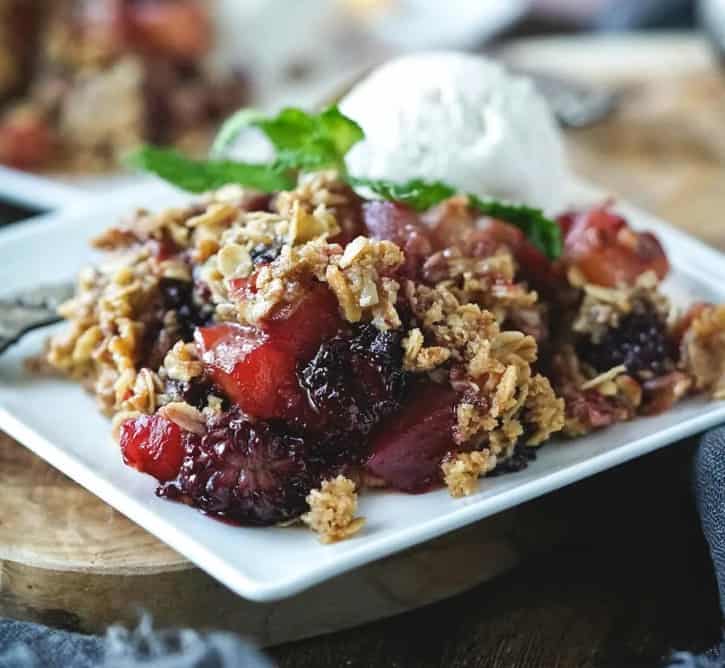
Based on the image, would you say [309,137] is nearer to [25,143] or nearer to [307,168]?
[307,168]

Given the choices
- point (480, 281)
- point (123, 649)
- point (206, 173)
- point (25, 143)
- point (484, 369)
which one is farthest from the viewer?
point (25, 143)

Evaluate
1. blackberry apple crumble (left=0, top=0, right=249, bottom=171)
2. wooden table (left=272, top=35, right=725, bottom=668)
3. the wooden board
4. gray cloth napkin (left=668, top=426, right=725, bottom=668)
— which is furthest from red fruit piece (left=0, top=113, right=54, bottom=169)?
gray cloth napkin (left=668, top=426, right=725, bottom=668)

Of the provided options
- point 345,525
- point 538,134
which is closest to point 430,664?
point 345,525

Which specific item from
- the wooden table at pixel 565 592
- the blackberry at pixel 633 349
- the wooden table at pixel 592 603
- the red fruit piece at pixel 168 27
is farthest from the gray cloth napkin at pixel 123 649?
the red fruit piece at pixel 168 27

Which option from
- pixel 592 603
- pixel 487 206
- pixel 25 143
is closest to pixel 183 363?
pixel 487 206

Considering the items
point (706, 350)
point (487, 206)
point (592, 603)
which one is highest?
point (487, 206)

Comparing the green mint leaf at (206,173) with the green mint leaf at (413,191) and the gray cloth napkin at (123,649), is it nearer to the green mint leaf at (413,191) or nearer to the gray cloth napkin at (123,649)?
the green mint leaf at (413,191)

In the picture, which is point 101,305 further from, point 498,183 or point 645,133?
point 645,133
